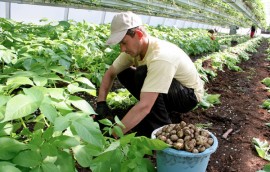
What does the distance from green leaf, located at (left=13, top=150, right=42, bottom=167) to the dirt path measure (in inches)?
61.3

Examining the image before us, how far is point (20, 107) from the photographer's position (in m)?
1.25

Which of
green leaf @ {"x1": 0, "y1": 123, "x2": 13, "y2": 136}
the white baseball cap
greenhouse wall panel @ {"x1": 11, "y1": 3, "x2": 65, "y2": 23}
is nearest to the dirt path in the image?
the white baseball cap

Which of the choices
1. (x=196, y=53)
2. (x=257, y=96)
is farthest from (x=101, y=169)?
(x=196, y=53)

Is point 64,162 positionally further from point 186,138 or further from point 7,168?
point 186,138

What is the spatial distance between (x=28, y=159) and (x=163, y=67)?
1.31 metres

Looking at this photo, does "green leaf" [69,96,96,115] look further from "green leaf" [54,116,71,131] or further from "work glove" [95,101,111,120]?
"work glove" [95,101,111,120]

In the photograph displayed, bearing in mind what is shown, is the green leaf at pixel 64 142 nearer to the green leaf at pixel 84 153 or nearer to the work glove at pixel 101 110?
the green leaf at pixel 84 153

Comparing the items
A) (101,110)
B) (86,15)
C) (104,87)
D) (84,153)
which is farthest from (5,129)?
(86,15)

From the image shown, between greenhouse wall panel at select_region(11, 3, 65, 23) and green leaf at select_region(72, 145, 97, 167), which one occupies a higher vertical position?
green leaf at select_region(72, 145, 97, 167)

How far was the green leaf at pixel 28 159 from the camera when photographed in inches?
50.3

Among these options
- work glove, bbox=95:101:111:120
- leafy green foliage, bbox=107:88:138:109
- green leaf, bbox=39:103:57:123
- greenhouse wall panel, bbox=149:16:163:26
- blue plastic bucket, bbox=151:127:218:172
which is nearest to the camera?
green leaf, bbox=39:103:57:123

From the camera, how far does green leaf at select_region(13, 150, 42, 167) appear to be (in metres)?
1.28

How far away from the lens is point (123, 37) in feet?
7.64

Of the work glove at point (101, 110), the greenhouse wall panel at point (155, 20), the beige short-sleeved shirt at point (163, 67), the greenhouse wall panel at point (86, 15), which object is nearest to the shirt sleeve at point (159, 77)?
the beige short-sleeved shirt at point (163, 67)
